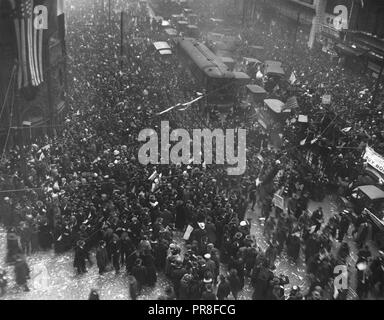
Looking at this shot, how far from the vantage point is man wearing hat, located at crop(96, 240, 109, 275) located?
13.2 meters

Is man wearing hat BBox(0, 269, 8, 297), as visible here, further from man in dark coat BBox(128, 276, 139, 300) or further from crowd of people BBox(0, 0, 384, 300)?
man in dark coat BBox(128, 276, 139, 300)

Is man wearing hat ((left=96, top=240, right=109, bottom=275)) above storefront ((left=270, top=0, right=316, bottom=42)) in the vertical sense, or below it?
below

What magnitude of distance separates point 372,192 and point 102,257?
11.1 m

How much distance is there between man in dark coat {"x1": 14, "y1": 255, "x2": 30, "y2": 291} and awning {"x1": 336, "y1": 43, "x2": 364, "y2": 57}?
30291 millimetres

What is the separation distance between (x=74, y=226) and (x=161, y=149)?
6833 mm

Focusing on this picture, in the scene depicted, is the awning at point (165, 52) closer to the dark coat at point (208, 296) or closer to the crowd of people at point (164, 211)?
the crowd of people at point (164, 211)

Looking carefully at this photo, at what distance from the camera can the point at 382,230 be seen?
15.9 metres

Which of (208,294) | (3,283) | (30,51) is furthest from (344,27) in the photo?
(3,283)

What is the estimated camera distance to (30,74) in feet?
67.7

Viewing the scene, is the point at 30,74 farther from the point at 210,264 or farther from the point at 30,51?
the point at 210,264

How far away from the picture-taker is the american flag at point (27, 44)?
19.8m

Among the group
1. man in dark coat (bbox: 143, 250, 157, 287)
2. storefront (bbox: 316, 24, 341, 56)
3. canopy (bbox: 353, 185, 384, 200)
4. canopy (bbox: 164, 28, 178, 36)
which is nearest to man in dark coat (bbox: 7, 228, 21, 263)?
man in dark coat (bbox: 143, 250, 157, 287)

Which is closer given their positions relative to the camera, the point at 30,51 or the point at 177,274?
the point at 177,274

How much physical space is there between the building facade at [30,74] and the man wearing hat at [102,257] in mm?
7819
